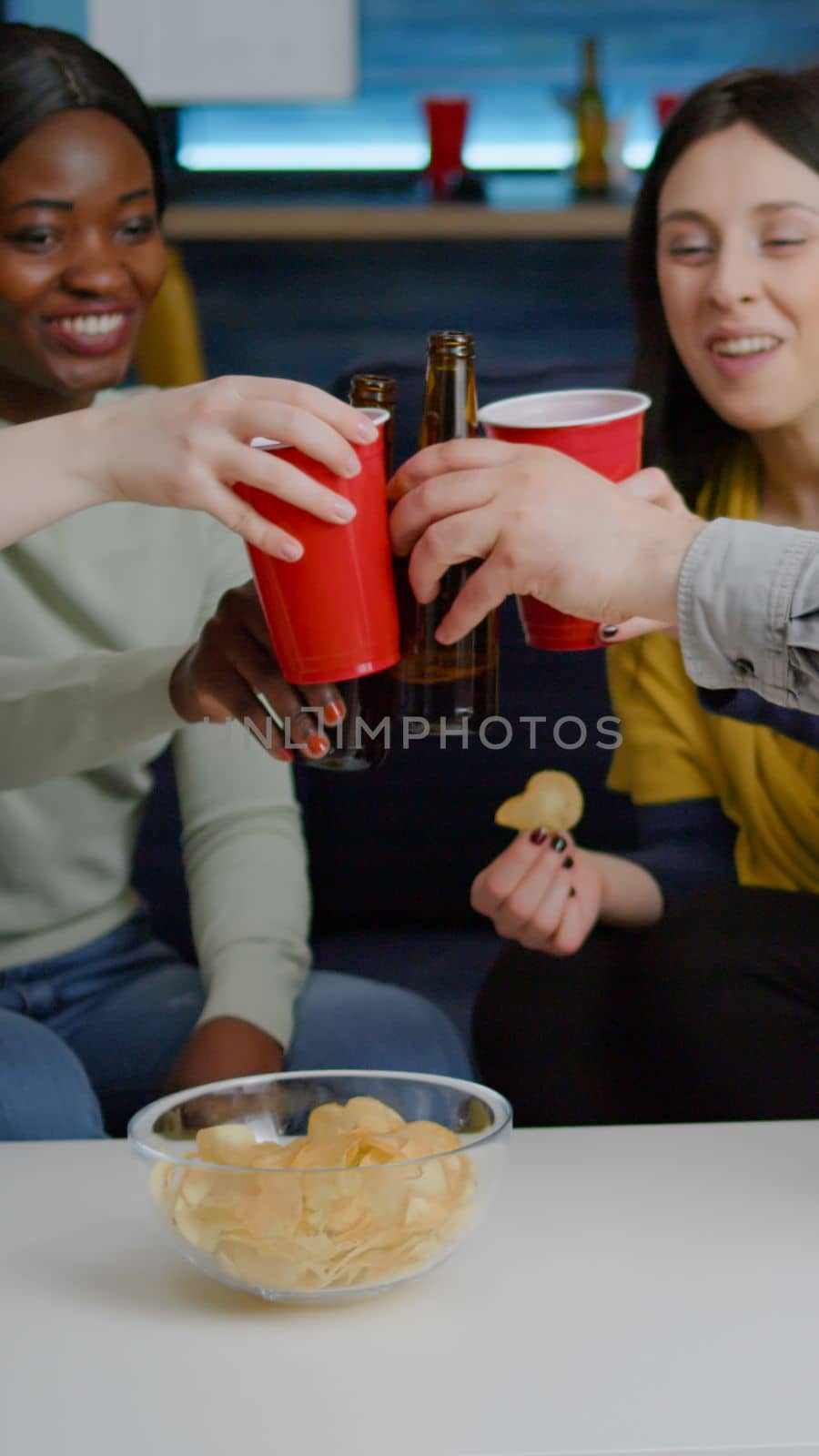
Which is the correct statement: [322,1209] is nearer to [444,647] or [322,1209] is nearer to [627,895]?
[444,647]

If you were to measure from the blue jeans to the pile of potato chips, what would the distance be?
1.90 ft

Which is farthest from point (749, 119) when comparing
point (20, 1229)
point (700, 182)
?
point (20, 1229)

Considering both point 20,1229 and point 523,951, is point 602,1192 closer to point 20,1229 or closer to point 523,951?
point 20,1229

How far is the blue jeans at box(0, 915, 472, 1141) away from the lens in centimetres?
143

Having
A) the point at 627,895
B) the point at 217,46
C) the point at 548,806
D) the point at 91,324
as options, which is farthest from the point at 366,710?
the point at 217,46

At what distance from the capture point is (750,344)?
150 cm

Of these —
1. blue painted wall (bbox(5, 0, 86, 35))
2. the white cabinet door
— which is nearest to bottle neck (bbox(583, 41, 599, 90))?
the white cabinet door

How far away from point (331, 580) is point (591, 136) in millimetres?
2753

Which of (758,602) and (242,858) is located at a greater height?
(758,602)

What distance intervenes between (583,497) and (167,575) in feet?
2.62

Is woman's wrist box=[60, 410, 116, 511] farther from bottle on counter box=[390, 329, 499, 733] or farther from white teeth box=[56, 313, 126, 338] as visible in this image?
white teeth box=[56, 313, 126, 338]

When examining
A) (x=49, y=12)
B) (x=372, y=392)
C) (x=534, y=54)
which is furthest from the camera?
(x=534, y=54)

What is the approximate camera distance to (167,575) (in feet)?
5.32

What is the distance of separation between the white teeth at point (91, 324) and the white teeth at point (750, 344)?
0.55 metres
